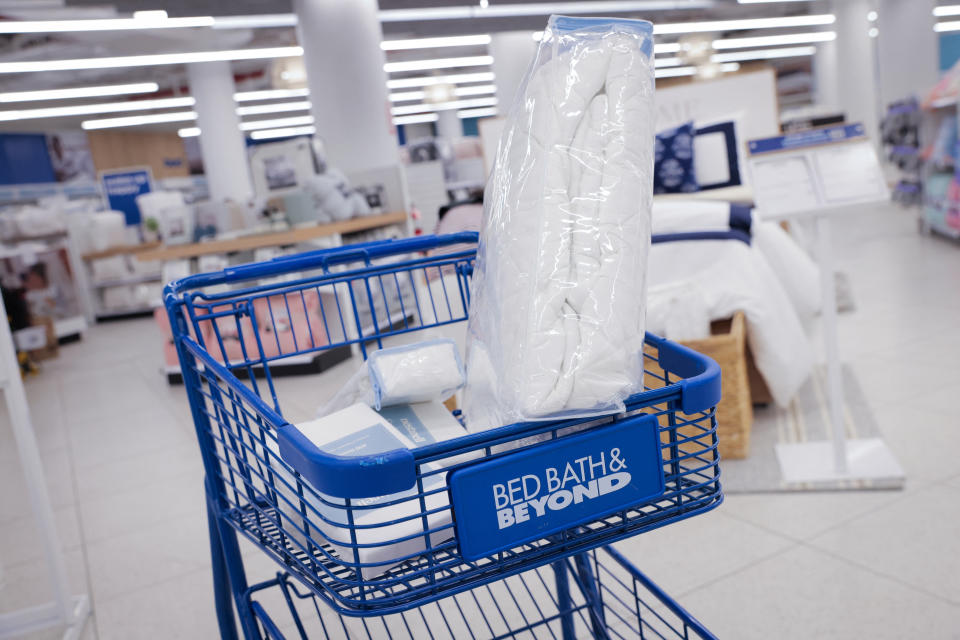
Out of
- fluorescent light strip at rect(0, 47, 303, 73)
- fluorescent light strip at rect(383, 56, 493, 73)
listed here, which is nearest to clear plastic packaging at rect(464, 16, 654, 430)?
fluorescent light strip at rect(0, 47, 303, 73)

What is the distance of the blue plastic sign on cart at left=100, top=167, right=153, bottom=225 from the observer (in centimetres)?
1259

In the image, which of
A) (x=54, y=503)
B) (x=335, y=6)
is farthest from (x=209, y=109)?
(x=54, y=503)

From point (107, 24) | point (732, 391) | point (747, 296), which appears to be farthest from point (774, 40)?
point (732, 391)

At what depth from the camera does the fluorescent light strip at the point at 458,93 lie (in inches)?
682

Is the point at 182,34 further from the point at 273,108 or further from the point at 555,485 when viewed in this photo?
the point at 555,485

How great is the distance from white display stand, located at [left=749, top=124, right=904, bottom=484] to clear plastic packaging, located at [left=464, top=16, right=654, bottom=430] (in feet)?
5.01

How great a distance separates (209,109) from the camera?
11.2 metres

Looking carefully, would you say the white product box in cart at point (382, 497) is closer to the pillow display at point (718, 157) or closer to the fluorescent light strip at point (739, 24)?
the pillow display at point (718, 157)

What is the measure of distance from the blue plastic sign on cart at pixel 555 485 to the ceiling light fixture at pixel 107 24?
8.47m

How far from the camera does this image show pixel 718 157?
4.13 metres

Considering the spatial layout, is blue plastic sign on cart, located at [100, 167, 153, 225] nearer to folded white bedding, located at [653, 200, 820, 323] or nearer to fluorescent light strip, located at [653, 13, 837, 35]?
fluorescent light strip, located at [653, 13, 837, 35]

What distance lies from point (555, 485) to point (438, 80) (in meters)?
15.5

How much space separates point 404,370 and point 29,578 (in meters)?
2.05

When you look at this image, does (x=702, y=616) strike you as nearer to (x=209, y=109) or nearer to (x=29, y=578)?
(x=29, y=578)
